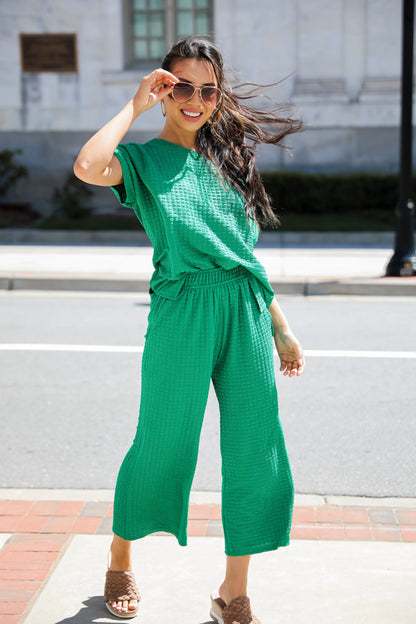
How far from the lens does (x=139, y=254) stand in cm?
1343

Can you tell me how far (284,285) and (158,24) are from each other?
10.6 m

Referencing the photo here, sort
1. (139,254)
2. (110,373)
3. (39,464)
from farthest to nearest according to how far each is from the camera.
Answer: (139,254) → (110,373) → (39,464)

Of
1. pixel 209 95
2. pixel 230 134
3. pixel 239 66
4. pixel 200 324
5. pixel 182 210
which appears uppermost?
pixel 239 66

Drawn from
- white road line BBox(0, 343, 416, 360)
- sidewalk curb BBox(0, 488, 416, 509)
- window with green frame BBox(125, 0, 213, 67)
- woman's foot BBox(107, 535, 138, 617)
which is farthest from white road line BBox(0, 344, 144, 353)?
window with green frame BBox(125, 0, 213, 67)

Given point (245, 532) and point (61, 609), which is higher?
point (245, 532)

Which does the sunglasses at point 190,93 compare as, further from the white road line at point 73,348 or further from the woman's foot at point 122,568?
the white road line at point 73,348

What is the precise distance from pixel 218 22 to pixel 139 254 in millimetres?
7301

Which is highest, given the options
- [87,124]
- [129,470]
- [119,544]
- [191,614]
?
[87,124]

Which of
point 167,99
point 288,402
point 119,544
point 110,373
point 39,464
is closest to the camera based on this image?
point 167,99

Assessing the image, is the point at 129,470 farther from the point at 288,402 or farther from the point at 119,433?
the point at 288,402

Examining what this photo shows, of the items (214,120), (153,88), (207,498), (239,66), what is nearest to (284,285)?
(207,498)

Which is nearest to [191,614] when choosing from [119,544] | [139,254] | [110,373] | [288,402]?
[119,544]

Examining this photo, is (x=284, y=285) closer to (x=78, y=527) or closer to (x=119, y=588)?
(x=78, y=527)

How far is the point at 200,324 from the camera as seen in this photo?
8.93 ft
